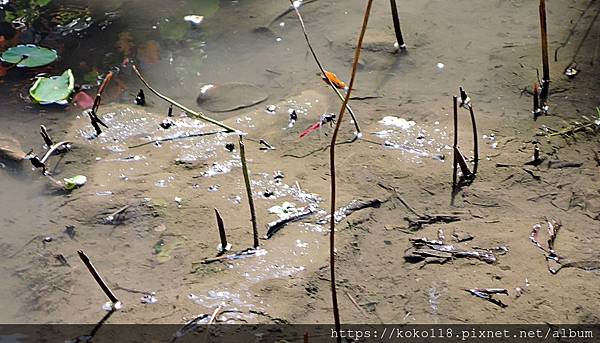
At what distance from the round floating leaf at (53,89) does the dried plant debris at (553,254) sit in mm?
1854

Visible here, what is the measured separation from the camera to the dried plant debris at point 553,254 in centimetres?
184

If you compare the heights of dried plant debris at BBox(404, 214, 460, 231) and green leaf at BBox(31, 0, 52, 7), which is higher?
green leaf at BBox(31, 0, 52, 7)

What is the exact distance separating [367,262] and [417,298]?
190 millimetres

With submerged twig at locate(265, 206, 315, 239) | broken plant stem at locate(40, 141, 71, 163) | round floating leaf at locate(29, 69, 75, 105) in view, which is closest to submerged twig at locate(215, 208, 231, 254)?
submerged twig at locate(265, 206, 315, 239)

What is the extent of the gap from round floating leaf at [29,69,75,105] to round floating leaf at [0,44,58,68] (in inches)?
6.0

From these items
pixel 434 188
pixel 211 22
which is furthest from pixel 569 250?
pixel 211 22

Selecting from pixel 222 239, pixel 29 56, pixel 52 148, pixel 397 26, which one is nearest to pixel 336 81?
pixel 397 26

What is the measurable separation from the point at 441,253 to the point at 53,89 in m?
1.73

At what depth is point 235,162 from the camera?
2.36 m

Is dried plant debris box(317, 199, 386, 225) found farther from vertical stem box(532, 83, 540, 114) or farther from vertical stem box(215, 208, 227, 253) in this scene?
vertical stem box(532, 83, 540, 114)

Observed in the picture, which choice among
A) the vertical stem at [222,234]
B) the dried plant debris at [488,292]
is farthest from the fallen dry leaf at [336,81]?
the dried plant debris at [488,292]

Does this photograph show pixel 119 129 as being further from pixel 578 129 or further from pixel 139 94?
pixel 578 129

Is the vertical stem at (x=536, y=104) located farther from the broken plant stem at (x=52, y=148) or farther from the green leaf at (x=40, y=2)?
the green leaf at (x=40, y=2)

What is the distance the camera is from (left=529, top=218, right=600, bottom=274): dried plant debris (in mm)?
1843
